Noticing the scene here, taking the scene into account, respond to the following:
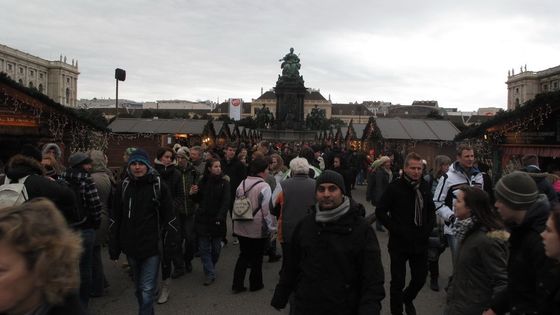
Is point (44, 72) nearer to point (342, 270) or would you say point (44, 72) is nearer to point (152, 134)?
point (152, 134)

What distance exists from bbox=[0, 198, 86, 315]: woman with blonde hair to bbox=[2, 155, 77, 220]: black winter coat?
7.75ft

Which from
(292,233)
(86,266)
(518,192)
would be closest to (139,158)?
(86,266)

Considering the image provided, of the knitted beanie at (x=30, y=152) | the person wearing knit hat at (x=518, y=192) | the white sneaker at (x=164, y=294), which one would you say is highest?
the knitted beanie at (x=30, y=152)

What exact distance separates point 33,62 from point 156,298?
12169 centimetres

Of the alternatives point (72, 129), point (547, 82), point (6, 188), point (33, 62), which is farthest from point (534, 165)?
point (33, 62)

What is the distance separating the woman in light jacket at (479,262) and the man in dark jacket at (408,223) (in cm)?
136

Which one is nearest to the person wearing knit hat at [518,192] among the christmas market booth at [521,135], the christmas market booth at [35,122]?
the christmas market booth at [521,135]

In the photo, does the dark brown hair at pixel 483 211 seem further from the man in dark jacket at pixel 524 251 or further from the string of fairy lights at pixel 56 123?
the string of fairy lights at pixel 56 123

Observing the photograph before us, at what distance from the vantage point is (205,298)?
5.71m

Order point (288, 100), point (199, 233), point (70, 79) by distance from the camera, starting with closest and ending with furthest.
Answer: point (199, 233) < point (288, 100) < point (70, 79)

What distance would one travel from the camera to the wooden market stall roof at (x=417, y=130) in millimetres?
17281

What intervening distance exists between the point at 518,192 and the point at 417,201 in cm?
199

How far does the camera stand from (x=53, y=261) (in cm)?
162

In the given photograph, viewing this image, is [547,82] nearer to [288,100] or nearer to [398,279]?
[288,100]
